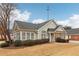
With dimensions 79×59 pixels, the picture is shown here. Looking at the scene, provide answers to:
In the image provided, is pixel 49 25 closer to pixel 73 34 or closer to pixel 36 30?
pixel 36 30

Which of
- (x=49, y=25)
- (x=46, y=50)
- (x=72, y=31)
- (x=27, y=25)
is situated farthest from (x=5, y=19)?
(x=72, y=31)

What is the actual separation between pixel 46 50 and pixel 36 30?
1.08 feet

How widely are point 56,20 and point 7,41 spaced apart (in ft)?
2.57

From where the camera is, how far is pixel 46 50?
34.8 feet

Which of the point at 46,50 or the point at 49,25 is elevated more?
the point at 49,25

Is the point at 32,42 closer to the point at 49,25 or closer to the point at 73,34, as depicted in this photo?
the point at 49,25

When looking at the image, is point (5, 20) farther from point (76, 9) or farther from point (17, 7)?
point (76, 9)

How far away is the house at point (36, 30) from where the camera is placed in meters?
10.6

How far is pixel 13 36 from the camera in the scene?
1062cm

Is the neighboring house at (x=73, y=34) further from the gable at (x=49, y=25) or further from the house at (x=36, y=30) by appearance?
the gable at (x=49, y=25)

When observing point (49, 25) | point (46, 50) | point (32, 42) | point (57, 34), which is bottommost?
point (46, 50)

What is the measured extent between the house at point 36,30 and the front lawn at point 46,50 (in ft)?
0.45

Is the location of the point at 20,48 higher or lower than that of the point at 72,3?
lower

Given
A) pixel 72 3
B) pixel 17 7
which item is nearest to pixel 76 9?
pixel 72 3
